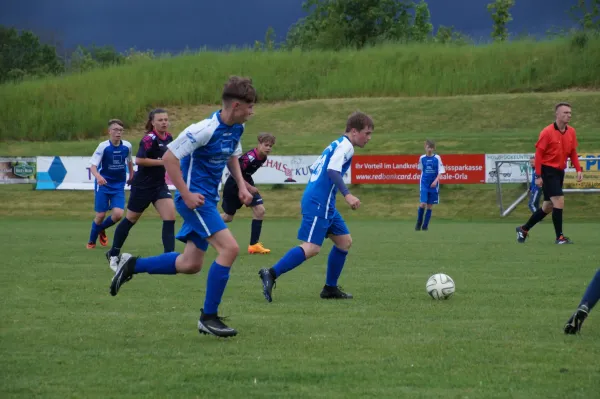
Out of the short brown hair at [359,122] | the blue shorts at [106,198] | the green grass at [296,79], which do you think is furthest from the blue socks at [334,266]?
the green grass at [296,79]

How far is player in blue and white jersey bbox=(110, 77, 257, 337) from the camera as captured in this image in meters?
6.56

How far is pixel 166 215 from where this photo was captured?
12.8m

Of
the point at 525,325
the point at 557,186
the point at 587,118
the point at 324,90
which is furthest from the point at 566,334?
the point at 324,90

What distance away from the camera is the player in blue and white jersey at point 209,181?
656 centimetres

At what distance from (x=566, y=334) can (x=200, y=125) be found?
302 centimetres

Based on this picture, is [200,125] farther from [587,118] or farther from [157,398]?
[587,118]

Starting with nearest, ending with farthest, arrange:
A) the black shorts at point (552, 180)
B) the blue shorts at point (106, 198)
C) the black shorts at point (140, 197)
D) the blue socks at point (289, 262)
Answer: the blue socks at point (289, 262)
the black shorts at point (140, 197)
the blue shorts at point (106, 198)
the black shorts at point (552, 180)

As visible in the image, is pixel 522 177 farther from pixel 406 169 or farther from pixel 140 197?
pixel 140 197

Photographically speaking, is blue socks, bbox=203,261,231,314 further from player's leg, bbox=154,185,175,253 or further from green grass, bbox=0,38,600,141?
green grass, bbox=0,38,600,141

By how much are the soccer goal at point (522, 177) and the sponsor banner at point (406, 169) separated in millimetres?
526

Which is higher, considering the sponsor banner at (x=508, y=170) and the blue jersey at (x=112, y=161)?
the blue jersey at (x=112, y=161)

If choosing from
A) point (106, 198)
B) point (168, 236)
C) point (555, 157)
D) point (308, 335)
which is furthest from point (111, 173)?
point (308, 335)

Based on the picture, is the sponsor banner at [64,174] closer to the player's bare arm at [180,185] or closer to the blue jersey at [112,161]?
the blue jersey at [112,161]

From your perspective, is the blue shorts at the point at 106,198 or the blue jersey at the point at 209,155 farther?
the blue shorts at the point at 106,198
